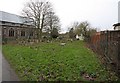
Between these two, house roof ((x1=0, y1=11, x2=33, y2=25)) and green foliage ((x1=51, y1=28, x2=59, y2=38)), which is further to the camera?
house roof ((x1=0, y1=11, x2=33, y2=25))

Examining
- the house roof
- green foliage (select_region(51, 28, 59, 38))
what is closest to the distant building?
the house roof

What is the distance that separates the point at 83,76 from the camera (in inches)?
376

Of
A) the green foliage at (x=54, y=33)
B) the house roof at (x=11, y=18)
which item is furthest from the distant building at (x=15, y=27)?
the green foliage at (x=54, y=33)

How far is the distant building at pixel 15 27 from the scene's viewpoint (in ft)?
172

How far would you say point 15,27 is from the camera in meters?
57.2

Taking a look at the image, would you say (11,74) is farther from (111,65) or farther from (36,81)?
(111,65)

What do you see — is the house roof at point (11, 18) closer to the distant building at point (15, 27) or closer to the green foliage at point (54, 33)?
the distant building at point (15, 27)

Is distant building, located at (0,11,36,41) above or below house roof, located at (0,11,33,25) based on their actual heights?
below

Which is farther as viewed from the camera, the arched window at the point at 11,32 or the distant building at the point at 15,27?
the arched window at the point at 11,32

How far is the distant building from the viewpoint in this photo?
5244cm

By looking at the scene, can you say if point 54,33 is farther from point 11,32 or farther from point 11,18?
point 11,18

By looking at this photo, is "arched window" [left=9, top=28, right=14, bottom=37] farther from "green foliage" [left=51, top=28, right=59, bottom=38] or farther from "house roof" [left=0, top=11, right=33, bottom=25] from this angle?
"green foliage" [left=51, top=28, right=59, bottom=38]

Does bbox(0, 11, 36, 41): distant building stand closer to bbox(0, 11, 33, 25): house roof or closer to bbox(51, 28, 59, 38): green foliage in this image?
bbox(0, 11, 33, 25): house roof

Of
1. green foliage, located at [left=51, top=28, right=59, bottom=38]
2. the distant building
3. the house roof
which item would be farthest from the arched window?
green foliage, located at [left=51, top=28, right=59, bottom=38]
